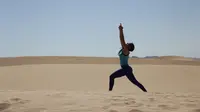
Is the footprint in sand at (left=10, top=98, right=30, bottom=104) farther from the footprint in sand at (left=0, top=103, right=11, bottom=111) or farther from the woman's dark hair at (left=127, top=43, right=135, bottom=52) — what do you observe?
the woman's dark hair at (left=127, top=43, right=135, bottom=52)

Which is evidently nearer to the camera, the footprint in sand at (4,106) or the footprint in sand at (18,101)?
the footprint in sand at (4,106)

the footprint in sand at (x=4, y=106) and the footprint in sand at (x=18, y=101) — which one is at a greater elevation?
the footprint in sand at (x=18, y=101)

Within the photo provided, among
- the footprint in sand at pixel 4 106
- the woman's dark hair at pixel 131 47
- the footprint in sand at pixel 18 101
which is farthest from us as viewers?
the woman's dark hair at pixel 131 47

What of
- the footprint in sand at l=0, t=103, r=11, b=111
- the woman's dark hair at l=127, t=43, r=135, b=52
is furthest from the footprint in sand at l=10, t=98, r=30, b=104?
the woman's dark hair at l=127, t=43, r=135, b=52

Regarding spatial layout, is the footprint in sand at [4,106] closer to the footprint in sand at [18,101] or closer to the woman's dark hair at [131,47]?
the footprint in sand at [18,101]

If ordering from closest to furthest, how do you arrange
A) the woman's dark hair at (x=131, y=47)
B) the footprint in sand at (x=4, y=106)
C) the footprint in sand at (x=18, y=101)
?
1. the footprint in sand at (x=4, y=106)
2. the footprint in sand at (x=18, y=101)
3. the woman's dark hair at (x=131, y=47)

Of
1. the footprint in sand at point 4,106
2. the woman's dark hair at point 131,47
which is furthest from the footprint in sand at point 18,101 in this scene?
the woman's dark hair at point 131,47

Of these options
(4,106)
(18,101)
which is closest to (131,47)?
(18,101)

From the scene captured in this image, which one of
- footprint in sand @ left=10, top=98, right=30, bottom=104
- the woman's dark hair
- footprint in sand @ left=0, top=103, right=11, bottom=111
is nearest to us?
footprint in sand @ left=0, top=103, right=11, bottom=111

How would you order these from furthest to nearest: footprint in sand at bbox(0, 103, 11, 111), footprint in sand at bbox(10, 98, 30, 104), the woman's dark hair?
the woman's dark hair → footprint in sand at bbox(10, 98, 30, 104) → footprint in sand at bbox(0, 103, 11, 111)

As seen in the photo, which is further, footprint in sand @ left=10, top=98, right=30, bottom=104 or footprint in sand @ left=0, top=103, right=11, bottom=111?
footprint in sand @ left=10, top=98, right=30, bottom=104

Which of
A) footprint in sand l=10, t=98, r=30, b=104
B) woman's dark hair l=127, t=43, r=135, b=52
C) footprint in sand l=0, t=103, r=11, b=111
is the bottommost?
footprint in sand l=0, t=103, r=11, b=111

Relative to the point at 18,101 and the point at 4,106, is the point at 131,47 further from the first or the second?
the point at 4,106

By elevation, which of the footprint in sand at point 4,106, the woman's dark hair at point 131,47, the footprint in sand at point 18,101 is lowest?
the footprint in sand at point 4,106
